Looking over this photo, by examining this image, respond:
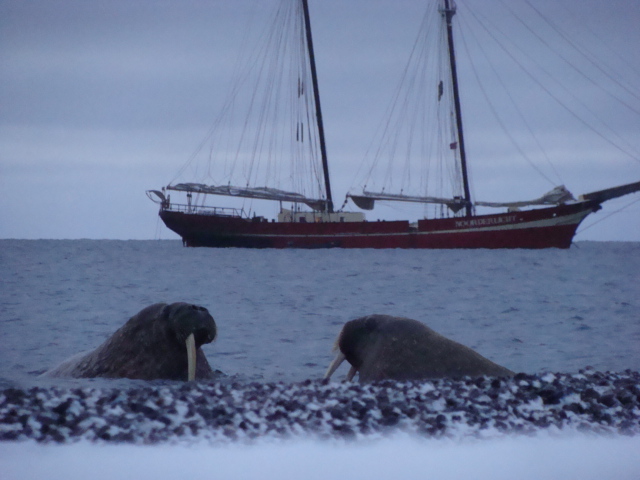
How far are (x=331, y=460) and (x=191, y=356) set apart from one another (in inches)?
63.7

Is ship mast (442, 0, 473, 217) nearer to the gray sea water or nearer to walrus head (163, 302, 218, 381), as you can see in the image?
the gray sea water

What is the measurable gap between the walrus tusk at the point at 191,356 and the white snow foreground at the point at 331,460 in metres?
1.39

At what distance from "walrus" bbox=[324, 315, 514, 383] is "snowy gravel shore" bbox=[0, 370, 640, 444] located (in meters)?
0.49

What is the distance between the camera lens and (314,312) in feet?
31.2

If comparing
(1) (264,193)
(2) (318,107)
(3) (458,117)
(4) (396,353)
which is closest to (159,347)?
(4) (396,353)

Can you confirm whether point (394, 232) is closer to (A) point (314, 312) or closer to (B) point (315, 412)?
(A) point (314, 312)

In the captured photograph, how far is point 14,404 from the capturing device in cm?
314

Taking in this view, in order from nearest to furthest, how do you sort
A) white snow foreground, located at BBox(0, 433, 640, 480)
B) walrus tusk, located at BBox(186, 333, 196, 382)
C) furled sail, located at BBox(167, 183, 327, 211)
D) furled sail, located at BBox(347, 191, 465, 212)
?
white snow foreground, located at BBox(0, 433, 640, 480) → walrus tusk, located at BBox(186, 333, 196, 382) → furled sail, located at BBox(167, 183, 327, 211) → furled sail, located at BBox(347, 191, 465, 212)

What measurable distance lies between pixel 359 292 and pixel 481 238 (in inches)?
694

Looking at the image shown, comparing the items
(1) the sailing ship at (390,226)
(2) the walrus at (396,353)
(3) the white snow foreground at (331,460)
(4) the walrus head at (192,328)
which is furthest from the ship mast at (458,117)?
(3) the white snow foreground at (331,460)

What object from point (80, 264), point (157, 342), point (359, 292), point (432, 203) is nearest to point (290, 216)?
point (432, 203)

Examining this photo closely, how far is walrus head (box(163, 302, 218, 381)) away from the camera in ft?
13.2

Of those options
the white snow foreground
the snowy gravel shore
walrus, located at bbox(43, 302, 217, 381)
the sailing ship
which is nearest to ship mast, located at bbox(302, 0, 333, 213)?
the sailing ship

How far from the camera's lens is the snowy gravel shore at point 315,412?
2.79m
